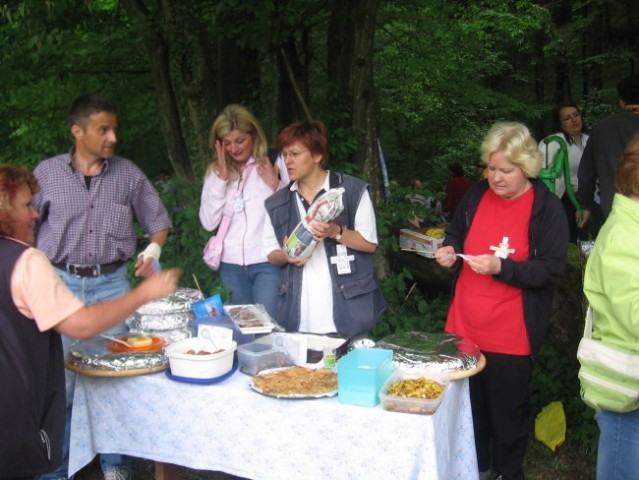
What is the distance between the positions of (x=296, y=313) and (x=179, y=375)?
67 cm

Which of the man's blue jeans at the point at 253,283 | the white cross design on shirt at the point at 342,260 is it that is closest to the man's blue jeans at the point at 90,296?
the man's blue jeans at the point at 253,283

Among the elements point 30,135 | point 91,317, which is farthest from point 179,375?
point 30,135

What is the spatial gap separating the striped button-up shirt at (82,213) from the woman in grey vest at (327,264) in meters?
0.76

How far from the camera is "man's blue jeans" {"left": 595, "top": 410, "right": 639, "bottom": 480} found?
7.09 feet

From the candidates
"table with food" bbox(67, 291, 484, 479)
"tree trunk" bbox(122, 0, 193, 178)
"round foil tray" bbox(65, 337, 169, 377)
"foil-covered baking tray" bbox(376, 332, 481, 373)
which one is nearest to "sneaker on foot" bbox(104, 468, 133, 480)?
"table with food" bbox(67, 291, 484, 479)

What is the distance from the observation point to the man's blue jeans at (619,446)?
2.16 meters

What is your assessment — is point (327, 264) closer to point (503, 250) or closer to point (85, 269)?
point (503, 250)

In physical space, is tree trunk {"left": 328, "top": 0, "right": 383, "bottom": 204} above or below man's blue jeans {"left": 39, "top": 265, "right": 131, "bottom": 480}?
above

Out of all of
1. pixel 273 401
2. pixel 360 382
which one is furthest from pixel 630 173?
pixel 273 401

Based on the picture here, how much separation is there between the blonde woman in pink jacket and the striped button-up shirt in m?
0.47

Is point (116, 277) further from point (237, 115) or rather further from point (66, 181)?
point (237, 115)

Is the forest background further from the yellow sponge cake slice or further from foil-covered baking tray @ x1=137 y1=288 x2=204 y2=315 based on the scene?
the yellow sponge cake slice

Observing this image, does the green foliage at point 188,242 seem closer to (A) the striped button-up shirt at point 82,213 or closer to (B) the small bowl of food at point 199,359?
(A) the striped button-up shirt at point 82,213

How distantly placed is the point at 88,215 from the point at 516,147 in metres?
1.94
